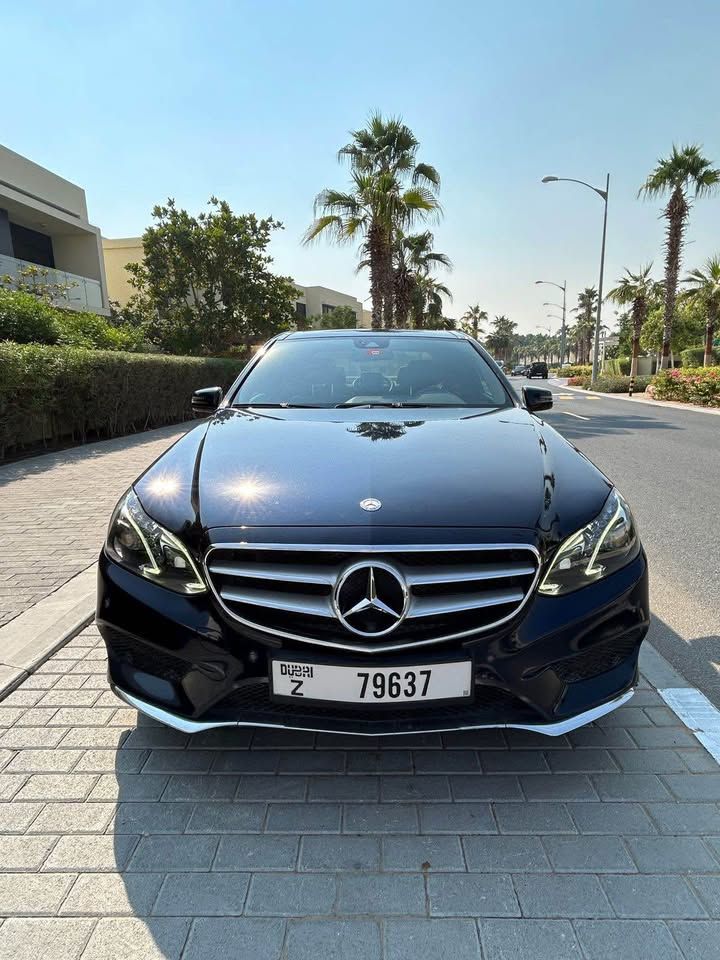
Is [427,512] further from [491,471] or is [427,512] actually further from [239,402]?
[239,402]

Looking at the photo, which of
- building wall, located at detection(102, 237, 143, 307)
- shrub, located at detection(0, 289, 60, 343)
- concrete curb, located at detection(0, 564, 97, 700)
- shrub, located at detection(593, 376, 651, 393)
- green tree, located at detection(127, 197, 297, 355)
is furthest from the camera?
building wall, located at detection(102, 237, 143, 307)

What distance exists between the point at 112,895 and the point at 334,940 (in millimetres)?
621

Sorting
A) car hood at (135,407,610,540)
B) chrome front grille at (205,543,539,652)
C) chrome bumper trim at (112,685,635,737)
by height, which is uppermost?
car hood at (135,407,610,540)

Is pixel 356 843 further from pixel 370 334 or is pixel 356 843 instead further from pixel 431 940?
pixel 370 334

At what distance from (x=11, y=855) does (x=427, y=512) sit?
158cm

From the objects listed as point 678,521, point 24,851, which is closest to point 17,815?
point 24,851

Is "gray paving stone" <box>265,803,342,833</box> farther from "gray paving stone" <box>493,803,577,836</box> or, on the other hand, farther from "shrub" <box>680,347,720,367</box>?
"shrub" <box>680,347,720,367</box>

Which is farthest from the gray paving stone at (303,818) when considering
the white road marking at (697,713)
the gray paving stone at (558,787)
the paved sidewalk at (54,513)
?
the paved sidewalk at (54,513)

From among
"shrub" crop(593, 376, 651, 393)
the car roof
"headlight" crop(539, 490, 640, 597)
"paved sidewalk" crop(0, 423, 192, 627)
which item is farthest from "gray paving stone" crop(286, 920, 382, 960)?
"shrub" crop(593, 376, 651, 393)

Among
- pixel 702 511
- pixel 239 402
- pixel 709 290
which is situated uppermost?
pixel 709 290

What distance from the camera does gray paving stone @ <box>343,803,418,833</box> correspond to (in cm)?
180

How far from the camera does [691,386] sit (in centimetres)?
1998

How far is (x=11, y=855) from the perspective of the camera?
1.72 meters

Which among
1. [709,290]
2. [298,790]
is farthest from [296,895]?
[709,290]
